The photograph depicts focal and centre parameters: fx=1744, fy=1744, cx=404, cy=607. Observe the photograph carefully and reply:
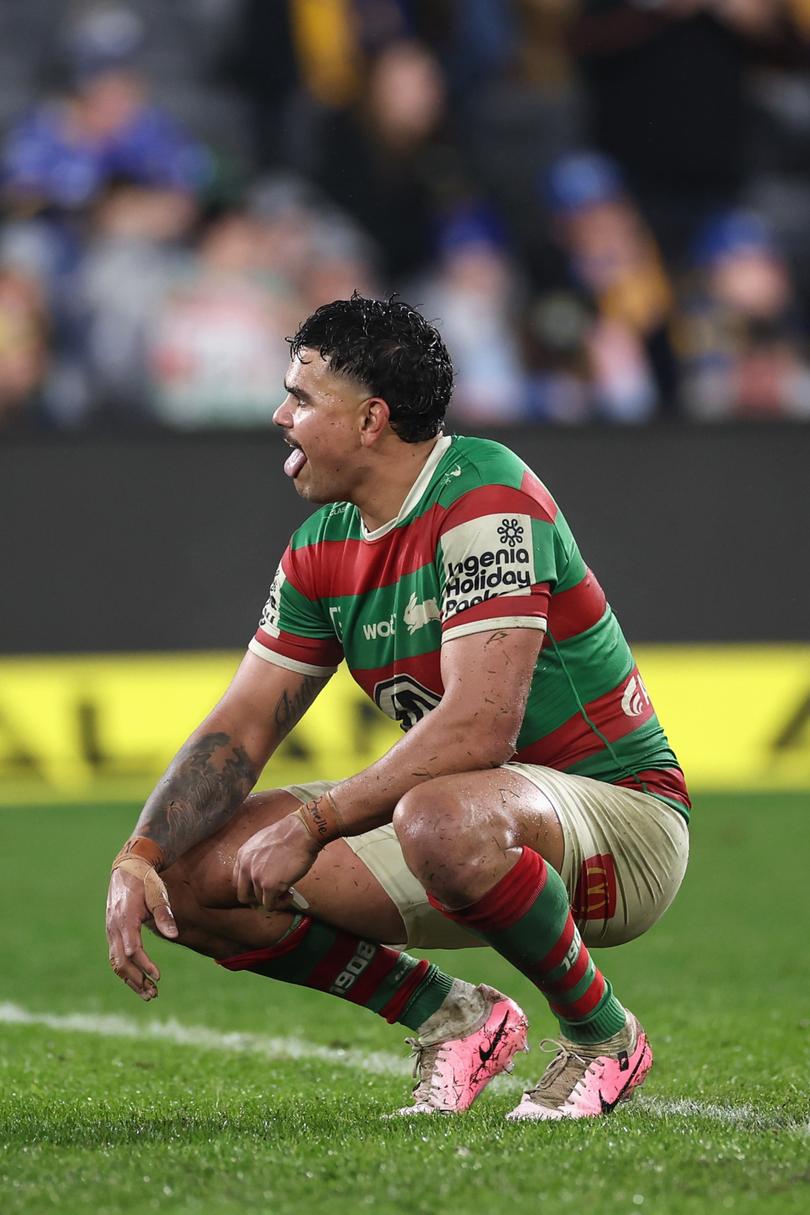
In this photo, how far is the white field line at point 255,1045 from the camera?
3395 mm

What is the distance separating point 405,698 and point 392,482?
1.45ft

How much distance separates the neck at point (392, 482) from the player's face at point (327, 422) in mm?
39

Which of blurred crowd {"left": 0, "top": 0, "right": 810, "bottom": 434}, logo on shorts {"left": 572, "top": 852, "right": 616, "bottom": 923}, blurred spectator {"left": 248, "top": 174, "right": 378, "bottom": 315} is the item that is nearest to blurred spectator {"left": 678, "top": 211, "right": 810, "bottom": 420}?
blurred crowd {"left": 0, "top": 0, "right": 810, "bottom": 434}

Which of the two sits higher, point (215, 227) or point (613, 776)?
point (215, 227)

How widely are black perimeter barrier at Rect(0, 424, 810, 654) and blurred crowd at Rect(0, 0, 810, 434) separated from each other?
30cm

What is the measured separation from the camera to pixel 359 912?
351 centimetres

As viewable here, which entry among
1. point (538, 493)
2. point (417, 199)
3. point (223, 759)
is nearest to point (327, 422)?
point (538, 493)

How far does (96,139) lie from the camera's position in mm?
11070

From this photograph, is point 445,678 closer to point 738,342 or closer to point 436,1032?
point 436,1032

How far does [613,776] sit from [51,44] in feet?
31.7

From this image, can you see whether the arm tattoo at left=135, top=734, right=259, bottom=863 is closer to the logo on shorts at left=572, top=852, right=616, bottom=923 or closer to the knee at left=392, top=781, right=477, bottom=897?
the knee at left=392, top=781, right=477, bottom=897

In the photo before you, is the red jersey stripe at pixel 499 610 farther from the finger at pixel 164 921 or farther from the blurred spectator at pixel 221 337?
the blurred spectator at pixel 221 337

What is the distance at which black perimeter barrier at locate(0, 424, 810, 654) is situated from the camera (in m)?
9.66

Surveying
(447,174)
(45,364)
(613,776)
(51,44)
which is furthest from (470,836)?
(51,44)
